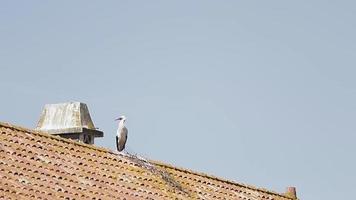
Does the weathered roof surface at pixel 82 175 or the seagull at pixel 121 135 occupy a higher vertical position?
the seagull at pixel 121 135

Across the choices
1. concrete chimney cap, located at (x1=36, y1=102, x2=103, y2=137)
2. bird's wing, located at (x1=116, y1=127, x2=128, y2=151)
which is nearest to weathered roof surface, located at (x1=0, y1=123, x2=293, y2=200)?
bird's wing, located at (x1=116, y1=127, x2=128, y2=151)

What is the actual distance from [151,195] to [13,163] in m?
3.07

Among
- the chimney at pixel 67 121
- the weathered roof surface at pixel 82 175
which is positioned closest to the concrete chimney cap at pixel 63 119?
the chimney at pixel 67 121

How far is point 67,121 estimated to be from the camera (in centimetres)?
2502

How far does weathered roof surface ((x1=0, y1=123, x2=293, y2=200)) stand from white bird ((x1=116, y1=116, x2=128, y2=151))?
655 millimetres

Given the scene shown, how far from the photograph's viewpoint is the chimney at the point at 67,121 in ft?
82.1

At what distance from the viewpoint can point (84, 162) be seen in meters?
18.0

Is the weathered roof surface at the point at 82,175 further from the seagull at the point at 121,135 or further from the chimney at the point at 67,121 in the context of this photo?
the chimney at the point at 67,121

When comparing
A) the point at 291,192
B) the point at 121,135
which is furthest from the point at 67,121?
the point at 291,192

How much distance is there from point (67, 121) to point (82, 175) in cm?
783

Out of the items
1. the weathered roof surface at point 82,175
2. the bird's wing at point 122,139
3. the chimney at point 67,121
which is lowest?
the weathered roof surface at point 82,175

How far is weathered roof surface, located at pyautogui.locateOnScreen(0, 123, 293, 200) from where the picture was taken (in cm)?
1589

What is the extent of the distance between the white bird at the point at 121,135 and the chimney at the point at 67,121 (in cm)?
405

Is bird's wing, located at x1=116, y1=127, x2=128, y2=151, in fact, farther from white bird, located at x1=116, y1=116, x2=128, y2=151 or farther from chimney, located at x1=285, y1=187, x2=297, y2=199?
chimney, located at x1=285, y1=187, x2=297, y2=199
